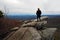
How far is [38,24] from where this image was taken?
73.3 ft

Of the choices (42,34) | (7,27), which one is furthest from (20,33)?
(7,27)

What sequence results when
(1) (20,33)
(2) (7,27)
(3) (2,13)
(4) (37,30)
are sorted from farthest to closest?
(3) (2,13)
(2) (7,27)
(4) (37,30)
(1) (20,33)

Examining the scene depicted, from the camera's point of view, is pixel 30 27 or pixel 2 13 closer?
pixel 30 27

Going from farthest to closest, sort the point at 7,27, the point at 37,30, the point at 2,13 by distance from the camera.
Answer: the point at 2,13
the point at 7,27
the point at 37,30

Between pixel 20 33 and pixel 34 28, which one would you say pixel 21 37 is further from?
pixel 34 28

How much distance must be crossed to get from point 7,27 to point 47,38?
5.71m

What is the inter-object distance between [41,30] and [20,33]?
2656 mm

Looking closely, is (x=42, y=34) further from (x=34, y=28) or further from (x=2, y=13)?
(x=2, y=13)

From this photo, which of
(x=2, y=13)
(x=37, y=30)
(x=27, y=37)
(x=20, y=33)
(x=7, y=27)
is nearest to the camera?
(x=27, y=37)

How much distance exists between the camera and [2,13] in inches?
1307

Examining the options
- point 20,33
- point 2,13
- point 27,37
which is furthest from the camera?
point 2,13

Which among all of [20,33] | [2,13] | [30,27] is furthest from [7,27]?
[2,13]

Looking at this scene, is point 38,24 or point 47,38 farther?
point 38,24

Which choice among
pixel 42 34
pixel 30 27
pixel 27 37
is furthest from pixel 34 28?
pixel 27 37
